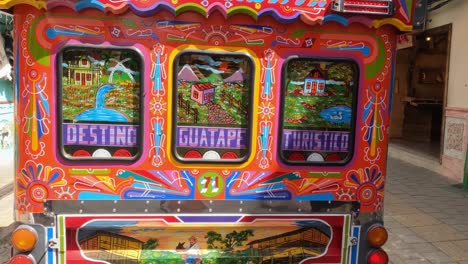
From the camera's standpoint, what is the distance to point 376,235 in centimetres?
283

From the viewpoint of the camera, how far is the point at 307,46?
268 centimetres

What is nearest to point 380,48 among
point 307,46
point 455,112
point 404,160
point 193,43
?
point 307,46

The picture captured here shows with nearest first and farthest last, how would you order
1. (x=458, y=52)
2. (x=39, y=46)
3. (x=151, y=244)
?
(x=39, y=46) < (x=151, y=244) < (x=458, y=52)

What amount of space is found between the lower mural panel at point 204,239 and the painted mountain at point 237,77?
83 cm

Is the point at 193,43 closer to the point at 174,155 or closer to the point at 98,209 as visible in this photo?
the point at 174,155

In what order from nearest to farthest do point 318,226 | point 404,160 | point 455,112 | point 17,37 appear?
point 17,37 < point 318,226 < point 455,112 < point 404,160

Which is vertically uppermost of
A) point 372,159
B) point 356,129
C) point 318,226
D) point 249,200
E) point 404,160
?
point 356,129

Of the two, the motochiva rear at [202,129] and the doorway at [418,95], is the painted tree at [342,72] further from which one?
the doorway at [418,95]

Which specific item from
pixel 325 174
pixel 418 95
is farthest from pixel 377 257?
pixel 418 95

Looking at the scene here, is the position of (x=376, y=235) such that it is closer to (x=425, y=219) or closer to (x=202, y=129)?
(x=202, y=129)

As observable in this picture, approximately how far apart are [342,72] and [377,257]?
3.96 ft

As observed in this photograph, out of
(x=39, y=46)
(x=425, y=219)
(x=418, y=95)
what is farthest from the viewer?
(x=418, y=95)

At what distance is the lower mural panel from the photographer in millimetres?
2650

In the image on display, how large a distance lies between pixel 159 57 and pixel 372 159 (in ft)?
4.85
